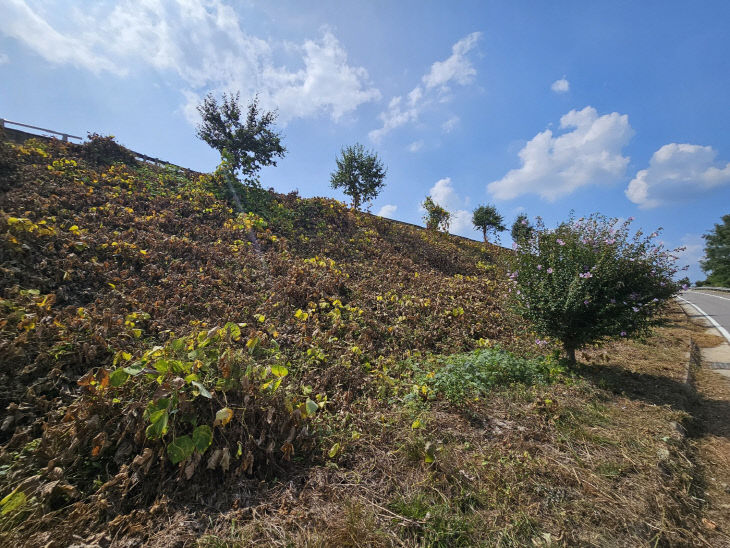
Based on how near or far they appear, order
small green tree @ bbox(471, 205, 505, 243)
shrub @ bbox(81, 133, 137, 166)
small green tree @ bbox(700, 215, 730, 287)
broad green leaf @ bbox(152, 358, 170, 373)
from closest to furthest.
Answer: broad green leaf @ bbox(152, 358, 170, 373)
shrub @ bbox(81, 133, 137, 166)
small green tree @ bbox(471, 205, 505, 243)
small green tree @ bbox(700, 215, 730, 287)

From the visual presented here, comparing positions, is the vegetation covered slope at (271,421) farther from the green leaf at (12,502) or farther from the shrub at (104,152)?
the shrub at (104,152)

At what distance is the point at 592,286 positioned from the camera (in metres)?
4.91

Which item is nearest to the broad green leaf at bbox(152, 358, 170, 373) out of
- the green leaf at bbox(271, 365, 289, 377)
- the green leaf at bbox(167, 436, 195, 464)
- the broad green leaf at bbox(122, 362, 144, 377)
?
the broad green leaf at bbox(122, 362, 144, 377)

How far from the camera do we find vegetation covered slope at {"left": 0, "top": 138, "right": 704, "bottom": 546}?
2.12m

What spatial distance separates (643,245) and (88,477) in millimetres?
7579

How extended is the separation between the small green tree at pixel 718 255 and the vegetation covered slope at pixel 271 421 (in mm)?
52185

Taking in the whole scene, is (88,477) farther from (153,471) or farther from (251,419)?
(251,419)

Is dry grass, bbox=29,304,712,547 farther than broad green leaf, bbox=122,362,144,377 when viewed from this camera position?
No

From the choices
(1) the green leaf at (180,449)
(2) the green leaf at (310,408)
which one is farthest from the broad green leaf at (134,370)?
(2) the green leaf at (310,408)

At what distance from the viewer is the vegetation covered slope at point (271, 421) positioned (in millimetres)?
2119

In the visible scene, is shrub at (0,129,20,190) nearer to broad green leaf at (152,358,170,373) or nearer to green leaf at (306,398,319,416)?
broad green leaf at (152,358,170,373)

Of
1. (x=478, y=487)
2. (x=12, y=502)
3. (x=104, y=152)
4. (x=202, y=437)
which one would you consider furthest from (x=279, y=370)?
(x=104, y=152)

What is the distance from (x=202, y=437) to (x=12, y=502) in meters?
1.10

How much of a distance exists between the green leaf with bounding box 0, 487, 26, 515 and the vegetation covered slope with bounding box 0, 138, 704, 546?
0.05 feet
